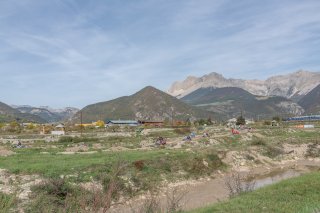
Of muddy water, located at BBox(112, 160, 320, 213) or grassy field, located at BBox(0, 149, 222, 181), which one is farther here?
grassy field, located at BBox(0, 149, 222, 181)

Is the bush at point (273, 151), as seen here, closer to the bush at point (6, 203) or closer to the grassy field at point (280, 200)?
the grassy field at point (280, 200)

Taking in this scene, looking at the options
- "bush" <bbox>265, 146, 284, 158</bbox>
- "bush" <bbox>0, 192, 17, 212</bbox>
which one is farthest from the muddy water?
"bush" <bbox>0, 192, 17, 212</bbox>

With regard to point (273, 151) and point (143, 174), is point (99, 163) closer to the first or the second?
point (143, 174)

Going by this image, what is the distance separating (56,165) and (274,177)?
2378cm

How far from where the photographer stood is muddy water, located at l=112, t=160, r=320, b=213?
27541mm

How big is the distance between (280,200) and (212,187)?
17772mm

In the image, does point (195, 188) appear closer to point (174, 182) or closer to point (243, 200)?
point (174, 182)

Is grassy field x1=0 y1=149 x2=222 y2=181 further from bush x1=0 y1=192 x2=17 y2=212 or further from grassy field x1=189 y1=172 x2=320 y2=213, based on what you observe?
bush x1=0 y1=192 x2=17 y2=212

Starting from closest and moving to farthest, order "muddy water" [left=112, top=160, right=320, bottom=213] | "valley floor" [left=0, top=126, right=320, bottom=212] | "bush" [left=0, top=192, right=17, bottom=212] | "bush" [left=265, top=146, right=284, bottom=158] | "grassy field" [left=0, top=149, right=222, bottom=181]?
"bush" [left=0, top=192, right=17, bottom=212], "valley floor" [left=0, top=126, right=320, bottom=212], "muddy water" [left=112, top=160, right=320, bottom=213], "grassy field" [left=0, top=149, right=222, bottom=181], "bush" [left=265, top=146, right=284, bottom=158]

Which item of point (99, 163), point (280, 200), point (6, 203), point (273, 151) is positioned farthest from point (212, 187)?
point (6, 203)

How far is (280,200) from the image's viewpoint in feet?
59.7

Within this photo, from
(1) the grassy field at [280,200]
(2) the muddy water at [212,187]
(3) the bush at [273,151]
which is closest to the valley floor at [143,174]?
(2) the muddy water at [212,187]

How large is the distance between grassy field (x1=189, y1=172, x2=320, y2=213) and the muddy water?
139 inches

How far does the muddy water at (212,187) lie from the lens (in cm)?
2754
